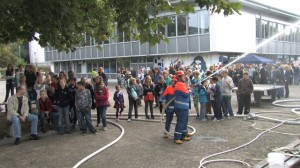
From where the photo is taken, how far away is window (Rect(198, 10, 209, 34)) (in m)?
27.8

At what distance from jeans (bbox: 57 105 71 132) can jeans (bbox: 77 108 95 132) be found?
0.38 metres

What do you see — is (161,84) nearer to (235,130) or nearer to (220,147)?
(235,130)

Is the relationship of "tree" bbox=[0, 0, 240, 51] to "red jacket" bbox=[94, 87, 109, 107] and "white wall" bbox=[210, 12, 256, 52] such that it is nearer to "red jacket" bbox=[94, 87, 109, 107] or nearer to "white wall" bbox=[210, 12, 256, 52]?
"red jacket" bbox=[94, 87, 109, 107]

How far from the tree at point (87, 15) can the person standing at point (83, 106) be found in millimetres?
1803

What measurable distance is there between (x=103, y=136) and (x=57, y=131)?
1.72 meters

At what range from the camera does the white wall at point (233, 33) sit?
2736 cm

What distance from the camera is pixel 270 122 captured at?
426 inches

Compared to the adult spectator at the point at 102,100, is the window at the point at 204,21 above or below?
above

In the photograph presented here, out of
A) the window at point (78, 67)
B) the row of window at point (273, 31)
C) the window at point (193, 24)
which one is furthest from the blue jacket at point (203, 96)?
the window at point (78, 67)

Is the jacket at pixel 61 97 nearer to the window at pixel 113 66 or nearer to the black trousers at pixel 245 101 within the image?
the black trousers at pixel 245 101

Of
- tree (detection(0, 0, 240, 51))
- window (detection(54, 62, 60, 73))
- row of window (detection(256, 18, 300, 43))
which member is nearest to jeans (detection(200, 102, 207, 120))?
tree (detection(0, 0, 240, 51))

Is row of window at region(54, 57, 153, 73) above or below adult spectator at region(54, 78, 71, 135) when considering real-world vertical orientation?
above

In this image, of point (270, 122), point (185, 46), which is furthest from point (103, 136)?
point (185, 46)

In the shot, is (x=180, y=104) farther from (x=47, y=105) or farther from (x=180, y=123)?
(x=47, y=105)
